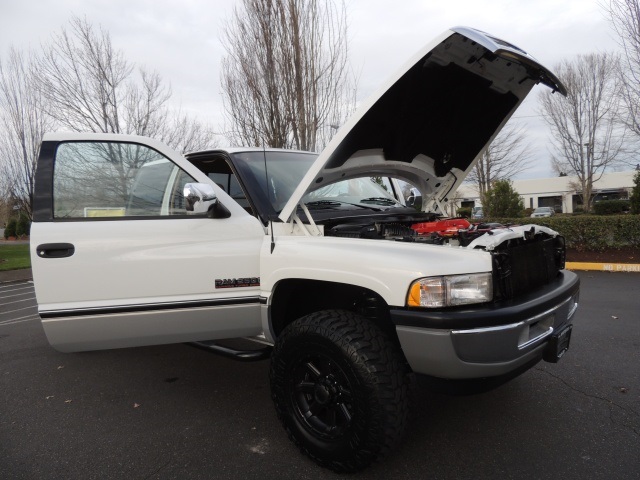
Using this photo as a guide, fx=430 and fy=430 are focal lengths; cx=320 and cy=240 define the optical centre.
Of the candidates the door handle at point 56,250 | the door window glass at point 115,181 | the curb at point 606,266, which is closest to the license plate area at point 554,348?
the door window glass at point 115,181

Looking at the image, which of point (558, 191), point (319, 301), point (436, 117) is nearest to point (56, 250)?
point (319, 301)

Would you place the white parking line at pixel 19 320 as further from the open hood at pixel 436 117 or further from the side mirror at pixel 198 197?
the open hood at pixel 436 117

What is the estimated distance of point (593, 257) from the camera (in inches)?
392

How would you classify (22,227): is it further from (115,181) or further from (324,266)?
(324,266)

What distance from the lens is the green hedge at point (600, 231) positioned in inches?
398

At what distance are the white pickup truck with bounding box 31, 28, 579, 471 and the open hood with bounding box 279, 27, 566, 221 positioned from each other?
0.05 ft

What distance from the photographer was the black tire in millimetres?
2096

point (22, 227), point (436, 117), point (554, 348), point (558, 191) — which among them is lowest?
point (554, 348)

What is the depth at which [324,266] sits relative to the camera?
7.86 feet

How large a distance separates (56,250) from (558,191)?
174ft

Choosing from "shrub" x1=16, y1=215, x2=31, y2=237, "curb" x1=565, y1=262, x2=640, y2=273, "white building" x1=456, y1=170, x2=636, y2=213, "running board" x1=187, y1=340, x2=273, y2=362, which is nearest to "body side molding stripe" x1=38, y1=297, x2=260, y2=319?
"running board" x1=187, y1=340, x2=273, y2=362

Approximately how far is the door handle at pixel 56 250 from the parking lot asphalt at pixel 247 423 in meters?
1.18

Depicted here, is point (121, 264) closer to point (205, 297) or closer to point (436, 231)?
point (205, 297)

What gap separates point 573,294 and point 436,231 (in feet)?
3.09
